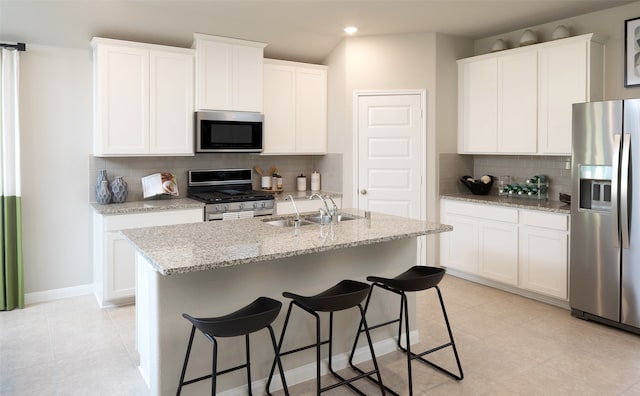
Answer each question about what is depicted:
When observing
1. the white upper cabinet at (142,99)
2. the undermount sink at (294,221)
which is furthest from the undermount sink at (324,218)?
the white upper cabinet at (142,99)

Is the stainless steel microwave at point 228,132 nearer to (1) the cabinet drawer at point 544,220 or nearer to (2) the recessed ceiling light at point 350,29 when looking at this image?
(2) the recessed ceiling light at point 350,29

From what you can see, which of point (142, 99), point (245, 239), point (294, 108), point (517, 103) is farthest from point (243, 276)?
point (517, 103)

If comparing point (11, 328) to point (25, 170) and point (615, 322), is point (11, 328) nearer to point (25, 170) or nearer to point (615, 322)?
point (25, 170)

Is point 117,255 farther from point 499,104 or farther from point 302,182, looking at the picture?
point 499,104

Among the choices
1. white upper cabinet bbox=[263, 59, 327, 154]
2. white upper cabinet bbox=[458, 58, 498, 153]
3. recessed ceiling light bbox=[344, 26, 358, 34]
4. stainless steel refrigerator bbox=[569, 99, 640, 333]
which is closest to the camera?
stainless steel refrigerator bbox=[569, 99, 640, 333]

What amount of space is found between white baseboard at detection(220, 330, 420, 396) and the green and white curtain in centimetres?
259

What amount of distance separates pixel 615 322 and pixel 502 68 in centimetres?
260

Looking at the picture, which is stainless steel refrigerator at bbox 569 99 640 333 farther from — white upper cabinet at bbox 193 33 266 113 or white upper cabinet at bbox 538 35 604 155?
white upper cabinet at bbox 193 33 266 113

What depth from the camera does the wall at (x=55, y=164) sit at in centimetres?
426

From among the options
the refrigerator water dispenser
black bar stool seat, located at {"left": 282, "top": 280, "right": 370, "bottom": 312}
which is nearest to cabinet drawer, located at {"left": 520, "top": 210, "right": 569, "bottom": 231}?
the refrigerator water dispenser

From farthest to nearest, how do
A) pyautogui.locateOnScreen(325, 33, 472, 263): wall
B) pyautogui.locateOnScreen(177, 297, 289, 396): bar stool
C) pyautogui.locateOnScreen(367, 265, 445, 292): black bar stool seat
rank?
pyautogui.locateOnScreen(325, 33, 472, 263): wall, pyautogui.locateOnScreen(367, 265, 445, 292): black bar stool seat, pyautogui.locateOnScreen(177, 297, 289, 396): bar stool

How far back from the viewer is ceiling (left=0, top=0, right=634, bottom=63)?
4.00 metres

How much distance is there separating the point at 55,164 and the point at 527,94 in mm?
4525

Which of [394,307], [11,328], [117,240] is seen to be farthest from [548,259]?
[11,328]
